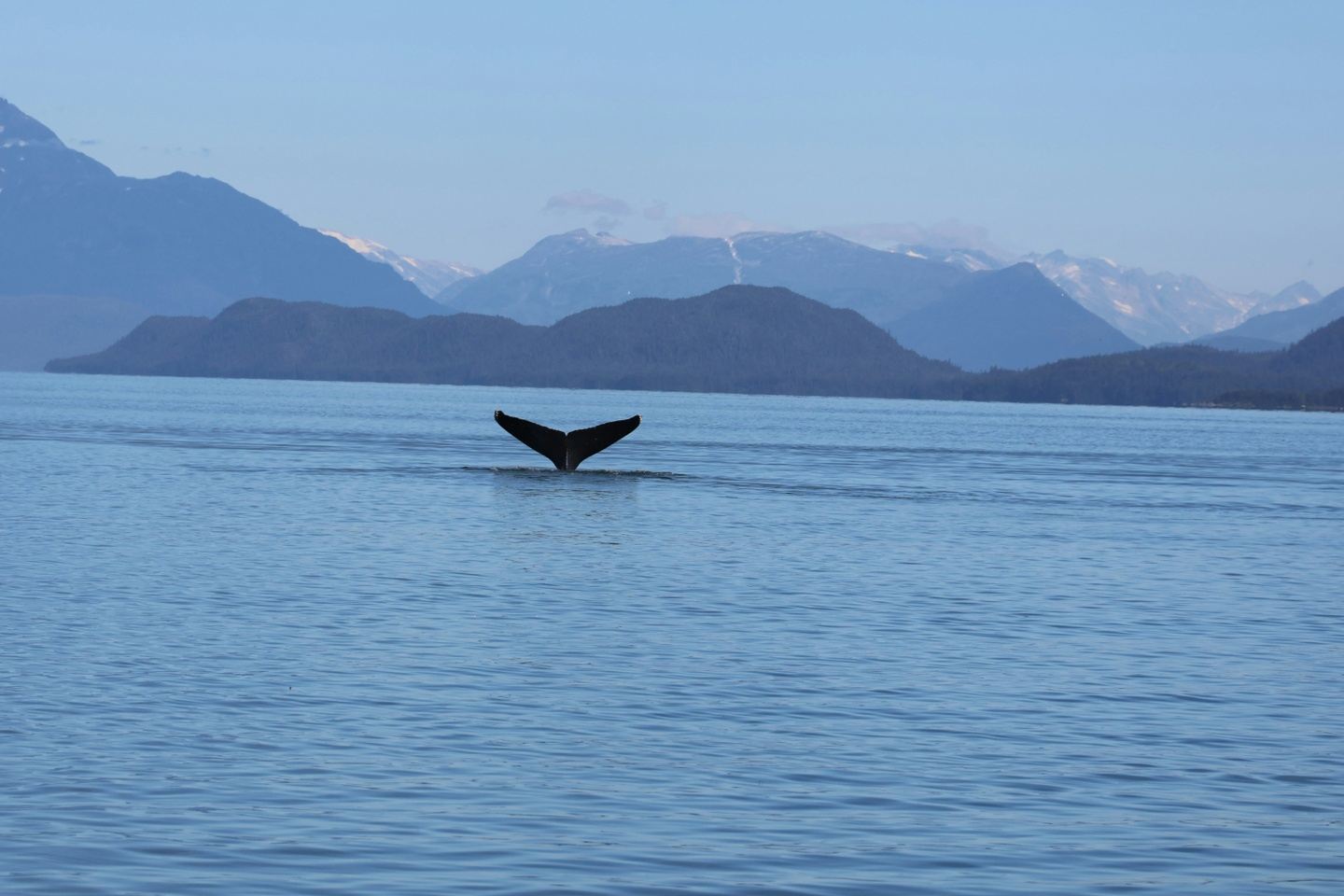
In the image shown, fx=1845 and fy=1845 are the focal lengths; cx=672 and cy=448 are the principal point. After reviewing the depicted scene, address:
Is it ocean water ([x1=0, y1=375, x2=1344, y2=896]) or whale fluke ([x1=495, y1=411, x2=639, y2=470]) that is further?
whale fluke ([x1=495, y1=411, x2=639, y2=470])

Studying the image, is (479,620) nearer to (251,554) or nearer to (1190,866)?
(251,554)

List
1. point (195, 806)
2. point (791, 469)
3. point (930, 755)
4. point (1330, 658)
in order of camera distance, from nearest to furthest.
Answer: point (195, 806)
point (930, 755)
point (1330, 658)
point (791, 469)

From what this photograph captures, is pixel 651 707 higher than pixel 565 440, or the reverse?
pixel 565 440

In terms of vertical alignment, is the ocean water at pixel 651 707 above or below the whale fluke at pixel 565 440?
below

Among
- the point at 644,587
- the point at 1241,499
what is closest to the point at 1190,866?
the point at 644,587

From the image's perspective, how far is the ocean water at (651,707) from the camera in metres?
17.8

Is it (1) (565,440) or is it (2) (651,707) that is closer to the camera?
(2) (651,707)

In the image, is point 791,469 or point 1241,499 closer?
point 1241,499

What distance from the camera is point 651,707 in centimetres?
2580

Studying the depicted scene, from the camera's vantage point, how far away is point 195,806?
1916 centimetres

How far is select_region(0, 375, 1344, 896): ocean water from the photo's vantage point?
1783 cm

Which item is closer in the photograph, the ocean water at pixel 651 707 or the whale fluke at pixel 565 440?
the ocean water at pixel 651 707

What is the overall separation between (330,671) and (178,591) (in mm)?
10777

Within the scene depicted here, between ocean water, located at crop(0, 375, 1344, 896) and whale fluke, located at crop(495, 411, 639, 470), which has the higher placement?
whale fluke, located at crop(495, 411, 639, 470)
